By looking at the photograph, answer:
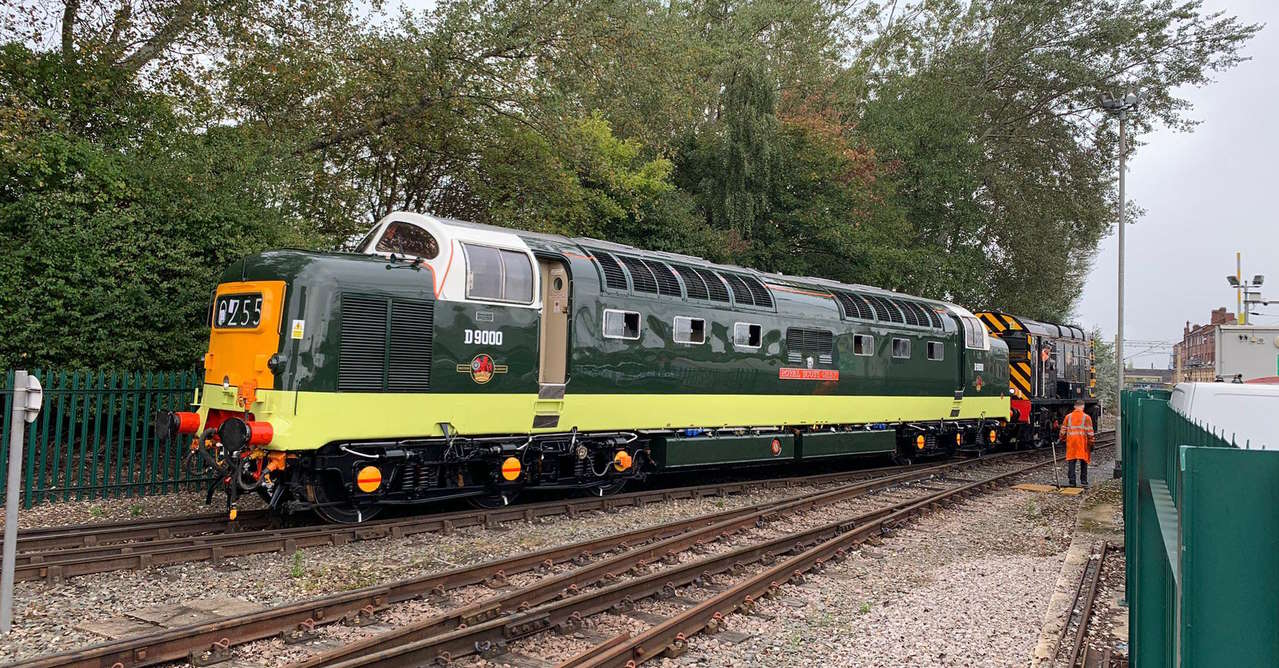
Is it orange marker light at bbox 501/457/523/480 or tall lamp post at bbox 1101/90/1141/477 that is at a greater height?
tall lamp post at bbox 1101/90/1141/477

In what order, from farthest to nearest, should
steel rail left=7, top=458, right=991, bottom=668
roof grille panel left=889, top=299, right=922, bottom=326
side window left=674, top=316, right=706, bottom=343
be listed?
1. roof grille panel left=889, top=299, right=922, bottom=326
2. side window left=674, top=316, right=706, bottom=343
3. steel rail left=7, top=458, right=991, bottom=668

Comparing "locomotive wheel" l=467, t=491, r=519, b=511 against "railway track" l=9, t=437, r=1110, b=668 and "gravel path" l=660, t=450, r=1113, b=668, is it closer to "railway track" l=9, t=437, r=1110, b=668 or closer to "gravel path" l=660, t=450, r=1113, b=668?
"railway track" l=9, t=437, r=1110, b=668

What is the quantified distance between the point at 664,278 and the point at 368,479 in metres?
5.87

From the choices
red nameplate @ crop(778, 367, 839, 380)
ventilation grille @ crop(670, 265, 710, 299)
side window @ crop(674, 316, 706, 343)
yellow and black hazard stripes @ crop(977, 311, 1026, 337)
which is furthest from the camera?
yellow and black hazard stripes @ crop(977, 311, 1026, 337)

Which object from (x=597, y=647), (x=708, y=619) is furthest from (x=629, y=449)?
(x=597, y=647)

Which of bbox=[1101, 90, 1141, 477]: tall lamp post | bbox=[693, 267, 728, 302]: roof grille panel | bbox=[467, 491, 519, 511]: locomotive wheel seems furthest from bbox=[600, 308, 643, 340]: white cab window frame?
bbox=[1101, 90, 1141, 477]: tall lamp post

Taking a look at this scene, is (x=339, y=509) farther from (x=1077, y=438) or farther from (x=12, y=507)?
(x=1077, y=438)

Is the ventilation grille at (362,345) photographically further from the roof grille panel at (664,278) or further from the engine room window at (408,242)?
the roof grille panel at (664,278)

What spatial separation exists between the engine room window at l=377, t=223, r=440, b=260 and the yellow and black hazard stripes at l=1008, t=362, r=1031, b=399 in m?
19.1

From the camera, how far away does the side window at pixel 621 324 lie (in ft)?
40.5

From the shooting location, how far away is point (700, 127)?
30250mm

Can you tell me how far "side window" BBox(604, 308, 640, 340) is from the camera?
12.3 meters

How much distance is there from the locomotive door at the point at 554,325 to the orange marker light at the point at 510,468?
1181mm

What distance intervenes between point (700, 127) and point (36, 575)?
85.5 feet
